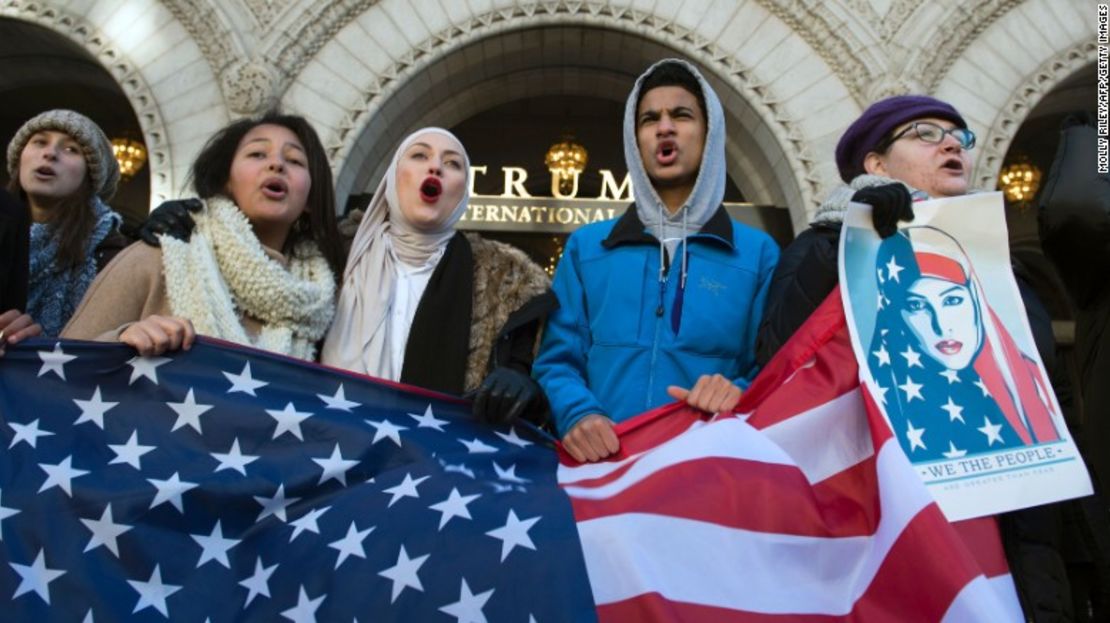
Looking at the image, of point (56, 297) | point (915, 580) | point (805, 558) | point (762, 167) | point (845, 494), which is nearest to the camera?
point (915, 580)

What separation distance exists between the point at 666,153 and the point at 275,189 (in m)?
1.56

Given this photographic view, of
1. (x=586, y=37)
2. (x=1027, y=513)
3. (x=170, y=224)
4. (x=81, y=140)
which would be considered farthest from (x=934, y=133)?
(x=586, y=37)

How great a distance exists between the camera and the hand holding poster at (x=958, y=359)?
8.75ft

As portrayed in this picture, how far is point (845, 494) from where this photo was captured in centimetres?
259

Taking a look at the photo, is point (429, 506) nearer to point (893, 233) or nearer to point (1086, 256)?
point (893, 233)

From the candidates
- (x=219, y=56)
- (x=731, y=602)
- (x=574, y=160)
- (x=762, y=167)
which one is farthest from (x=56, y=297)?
(x=574, y=160)

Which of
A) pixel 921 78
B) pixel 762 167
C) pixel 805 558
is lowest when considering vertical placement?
pixel 805 558

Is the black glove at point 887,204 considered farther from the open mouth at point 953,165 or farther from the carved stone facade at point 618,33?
the carved stone facade at point 618,33

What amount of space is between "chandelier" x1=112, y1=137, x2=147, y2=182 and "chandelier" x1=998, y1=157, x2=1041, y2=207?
13024mm

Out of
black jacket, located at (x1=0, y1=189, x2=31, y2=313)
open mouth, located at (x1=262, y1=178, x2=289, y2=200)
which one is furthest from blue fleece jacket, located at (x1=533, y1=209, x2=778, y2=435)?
black jacket, located at (x1=0, y1=189, x2=31, y2=313)

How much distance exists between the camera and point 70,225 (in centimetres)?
421

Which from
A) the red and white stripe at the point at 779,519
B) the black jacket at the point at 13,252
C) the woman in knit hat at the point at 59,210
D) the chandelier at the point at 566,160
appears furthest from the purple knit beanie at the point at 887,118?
the chandelier at the point at 566,160

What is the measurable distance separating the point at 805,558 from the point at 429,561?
1.04m

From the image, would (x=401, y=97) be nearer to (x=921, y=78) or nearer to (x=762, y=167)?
(x=762, y=167)
